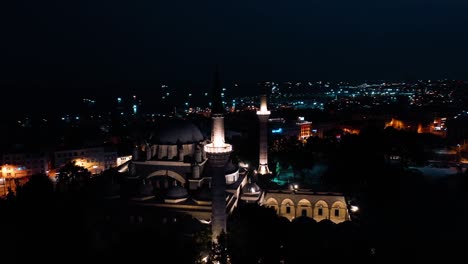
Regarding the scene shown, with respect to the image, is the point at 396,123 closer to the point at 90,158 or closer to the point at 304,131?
the point at 304,131

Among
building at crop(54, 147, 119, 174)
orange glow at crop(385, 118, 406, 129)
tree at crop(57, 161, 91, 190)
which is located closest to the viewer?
tree at crop(57, 161, 91, 190)

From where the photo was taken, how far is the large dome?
83.0 ft

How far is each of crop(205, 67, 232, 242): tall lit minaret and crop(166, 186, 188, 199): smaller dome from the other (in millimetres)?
3117

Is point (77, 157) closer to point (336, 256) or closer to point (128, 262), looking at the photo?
point (128, 262)

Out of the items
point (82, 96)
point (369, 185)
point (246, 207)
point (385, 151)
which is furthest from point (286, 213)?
point (82, 96)

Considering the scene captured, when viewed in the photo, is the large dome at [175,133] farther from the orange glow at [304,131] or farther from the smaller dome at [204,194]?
the orange glow at [304,131]

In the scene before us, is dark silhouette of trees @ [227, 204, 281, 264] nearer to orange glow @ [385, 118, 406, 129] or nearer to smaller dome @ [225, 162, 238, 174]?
smaller dome @ [225, 162, 238, 174]

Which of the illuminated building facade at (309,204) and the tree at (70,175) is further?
the tree at (70,175)

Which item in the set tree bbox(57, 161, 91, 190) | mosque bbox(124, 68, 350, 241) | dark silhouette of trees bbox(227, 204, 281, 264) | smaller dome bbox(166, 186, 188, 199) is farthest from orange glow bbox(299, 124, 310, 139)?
dark silhouette of trees bbox(227, 204, 281, 264)

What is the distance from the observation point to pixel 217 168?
19141mm

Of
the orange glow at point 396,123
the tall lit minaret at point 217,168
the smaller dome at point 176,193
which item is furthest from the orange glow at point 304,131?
the tall lit minaret at point 217,168

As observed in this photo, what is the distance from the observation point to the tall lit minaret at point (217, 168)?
1886 centimetres

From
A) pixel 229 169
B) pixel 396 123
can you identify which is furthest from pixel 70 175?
pixel 396 123

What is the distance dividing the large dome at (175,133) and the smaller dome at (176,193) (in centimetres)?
431
